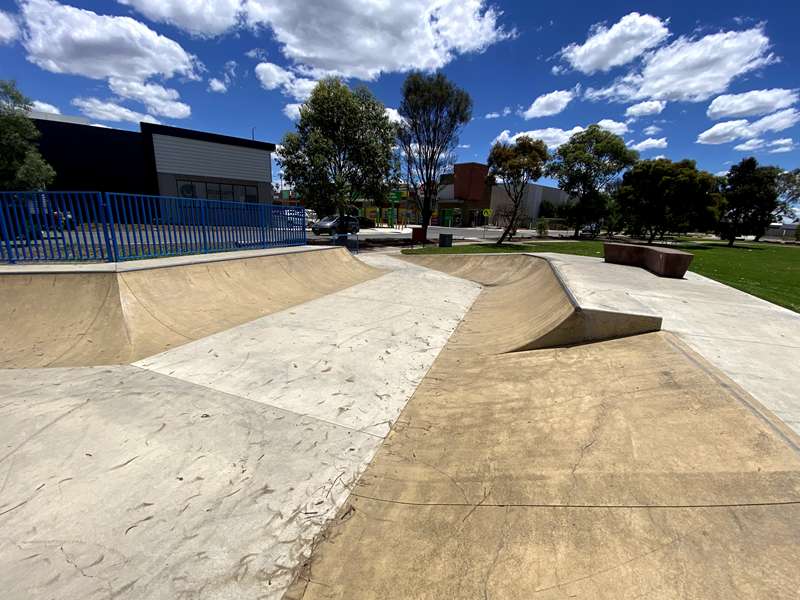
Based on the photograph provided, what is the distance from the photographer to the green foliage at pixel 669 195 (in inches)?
1064

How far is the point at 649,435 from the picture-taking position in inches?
114

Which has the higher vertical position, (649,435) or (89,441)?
(649,435)

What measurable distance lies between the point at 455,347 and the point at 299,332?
2.91 m

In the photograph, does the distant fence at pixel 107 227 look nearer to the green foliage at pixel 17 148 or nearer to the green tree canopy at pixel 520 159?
the green foliage at pixel 17 148

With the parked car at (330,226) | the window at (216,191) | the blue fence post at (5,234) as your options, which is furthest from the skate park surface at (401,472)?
the parked car at (330,226)

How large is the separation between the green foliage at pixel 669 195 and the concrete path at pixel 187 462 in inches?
1255

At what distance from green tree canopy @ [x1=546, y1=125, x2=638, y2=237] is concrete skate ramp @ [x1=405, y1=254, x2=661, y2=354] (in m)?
→ 29.8

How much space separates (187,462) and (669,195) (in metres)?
35.5

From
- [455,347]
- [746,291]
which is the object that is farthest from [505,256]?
[455,347]

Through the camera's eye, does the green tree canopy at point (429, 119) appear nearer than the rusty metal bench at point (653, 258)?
No

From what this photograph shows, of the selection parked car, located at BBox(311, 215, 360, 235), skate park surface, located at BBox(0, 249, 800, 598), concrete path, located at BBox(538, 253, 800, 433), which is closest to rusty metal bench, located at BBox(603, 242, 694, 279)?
concrete path, located at BBox(538, 253, 800, 433)

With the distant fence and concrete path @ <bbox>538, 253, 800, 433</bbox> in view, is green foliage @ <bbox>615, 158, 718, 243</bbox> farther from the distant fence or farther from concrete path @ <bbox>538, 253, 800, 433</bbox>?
the distant fence

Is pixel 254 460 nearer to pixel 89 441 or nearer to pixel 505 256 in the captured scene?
pixel 89 441

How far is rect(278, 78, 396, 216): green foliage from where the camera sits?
21.3 m
